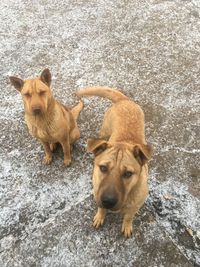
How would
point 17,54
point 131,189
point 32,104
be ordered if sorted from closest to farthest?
1. point 131,189
2. point 32,104
3. point 17,54

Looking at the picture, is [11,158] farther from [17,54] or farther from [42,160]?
[17,54]

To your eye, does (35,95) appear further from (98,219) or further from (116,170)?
(98,219)

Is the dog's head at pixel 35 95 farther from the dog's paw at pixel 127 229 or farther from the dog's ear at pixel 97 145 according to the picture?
the dog's paw at pixel 127 229

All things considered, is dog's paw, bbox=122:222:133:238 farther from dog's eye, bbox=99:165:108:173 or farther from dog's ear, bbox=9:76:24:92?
dog's ear, bbox=9:76:24:92

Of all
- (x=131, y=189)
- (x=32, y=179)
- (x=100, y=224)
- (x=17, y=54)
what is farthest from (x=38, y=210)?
(x=17, y=54)

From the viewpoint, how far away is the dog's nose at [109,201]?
361cm

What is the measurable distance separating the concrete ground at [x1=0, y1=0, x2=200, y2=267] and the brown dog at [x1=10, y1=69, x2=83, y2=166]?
0.38 meters

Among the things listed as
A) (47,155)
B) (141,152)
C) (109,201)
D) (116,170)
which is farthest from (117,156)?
(47,155)

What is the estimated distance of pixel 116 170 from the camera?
3.70 m

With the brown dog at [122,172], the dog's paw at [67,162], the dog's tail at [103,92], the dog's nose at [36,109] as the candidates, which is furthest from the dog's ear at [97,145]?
the dog's paw at [67,162]

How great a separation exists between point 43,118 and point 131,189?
1441mm

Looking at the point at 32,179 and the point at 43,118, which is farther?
the point at 32,179

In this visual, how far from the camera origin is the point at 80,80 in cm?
638

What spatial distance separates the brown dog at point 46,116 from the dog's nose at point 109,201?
1.38 metres
